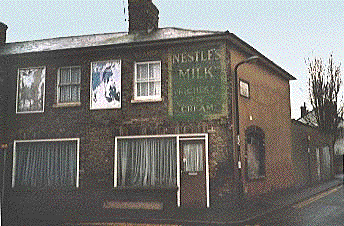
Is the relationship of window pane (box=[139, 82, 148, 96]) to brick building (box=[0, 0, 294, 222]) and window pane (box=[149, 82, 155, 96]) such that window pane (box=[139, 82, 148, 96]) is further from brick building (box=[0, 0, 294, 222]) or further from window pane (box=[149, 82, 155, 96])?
window pane (box=[149, 82, 155, 96])

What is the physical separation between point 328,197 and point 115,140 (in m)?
9.23

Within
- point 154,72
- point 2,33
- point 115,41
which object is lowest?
point 154,72

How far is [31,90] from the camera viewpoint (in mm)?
15953

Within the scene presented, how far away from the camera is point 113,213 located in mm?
13086

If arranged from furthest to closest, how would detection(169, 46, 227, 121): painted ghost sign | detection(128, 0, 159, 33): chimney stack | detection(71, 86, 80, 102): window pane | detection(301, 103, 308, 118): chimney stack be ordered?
detection(301, 103, 308, 118): chimney stack → detection(128, 0, 159, 33): chimney stack → detection(71, 86, 80, 102): window pane → detection(169, 46, 227, 121): painted ghost sign

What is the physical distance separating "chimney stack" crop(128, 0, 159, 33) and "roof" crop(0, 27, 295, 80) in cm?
47

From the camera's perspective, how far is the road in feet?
34.7

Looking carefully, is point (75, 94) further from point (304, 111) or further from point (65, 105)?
point (304, 111)

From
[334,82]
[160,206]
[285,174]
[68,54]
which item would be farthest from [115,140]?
[334,82]

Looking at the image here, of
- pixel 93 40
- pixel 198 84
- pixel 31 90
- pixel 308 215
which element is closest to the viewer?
pixel 308 215

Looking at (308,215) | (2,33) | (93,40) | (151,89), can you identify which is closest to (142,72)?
(151,89)

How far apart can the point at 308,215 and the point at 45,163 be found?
9.75 m

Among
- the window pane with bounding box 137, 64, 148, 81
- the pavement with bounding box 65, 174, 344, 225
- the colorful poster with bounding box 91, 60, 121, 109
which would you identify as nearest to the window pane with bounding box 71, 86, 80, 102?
the colorful poster with bounding box 91, 60, 121, 109

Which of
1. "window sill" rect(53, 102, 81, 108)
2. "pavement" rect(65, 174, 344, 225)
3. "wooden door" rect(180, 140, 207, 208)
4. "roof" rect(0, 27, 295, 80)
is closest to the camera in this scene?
"pavement" rect(65, 174, 344, 225)
